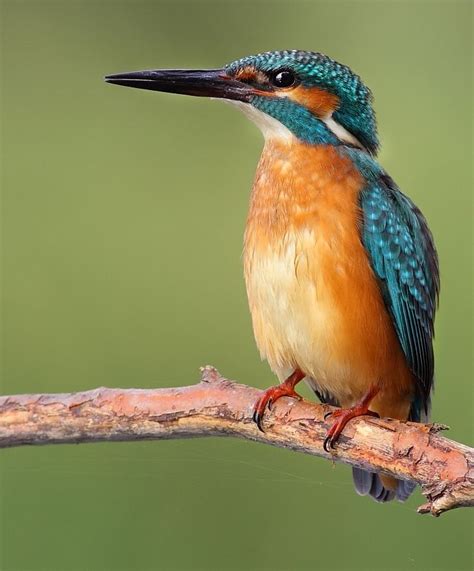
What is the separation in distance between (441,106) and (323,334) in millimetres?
1322

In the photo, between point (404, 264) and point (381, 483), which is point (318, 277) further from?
point (381, 483)

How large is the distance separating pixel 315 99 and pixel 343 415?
0.74 m

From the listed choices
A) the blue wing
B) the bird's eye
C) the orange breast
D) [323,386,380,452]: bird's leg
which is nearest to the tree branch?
[323,386,380,452]: bird's leg

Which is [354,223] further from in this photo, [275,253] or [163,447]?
[163,447]

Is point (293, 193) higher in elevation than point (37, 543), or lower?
higher

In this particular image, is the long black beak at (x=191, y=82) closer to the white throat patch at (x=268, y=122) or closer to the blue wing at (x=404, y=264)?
the white throat patch at (x=268, y=122)

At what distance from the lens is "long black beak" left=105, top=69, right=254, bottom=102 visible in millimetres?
2891

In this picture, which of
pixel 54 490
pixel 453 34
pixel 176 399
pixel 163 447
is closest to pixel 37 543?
pixel 54 490

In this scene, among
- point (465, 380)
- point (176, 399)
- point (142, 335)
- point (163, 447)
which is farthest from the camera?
point (142, 335)

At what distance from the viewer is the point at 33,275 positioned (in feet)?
13.1

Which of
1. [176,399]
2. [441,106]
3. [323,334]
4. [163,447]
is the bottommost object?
[163,447]

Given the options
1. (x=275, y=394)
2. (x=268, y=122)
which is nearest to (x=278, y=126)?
(x=268, y=122)

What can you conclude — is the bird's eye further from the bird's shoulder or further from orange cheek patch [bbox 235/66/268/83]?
the bird's shoulder

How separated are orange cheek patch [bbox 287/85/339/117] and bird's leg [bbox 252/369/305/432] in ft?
2.05
